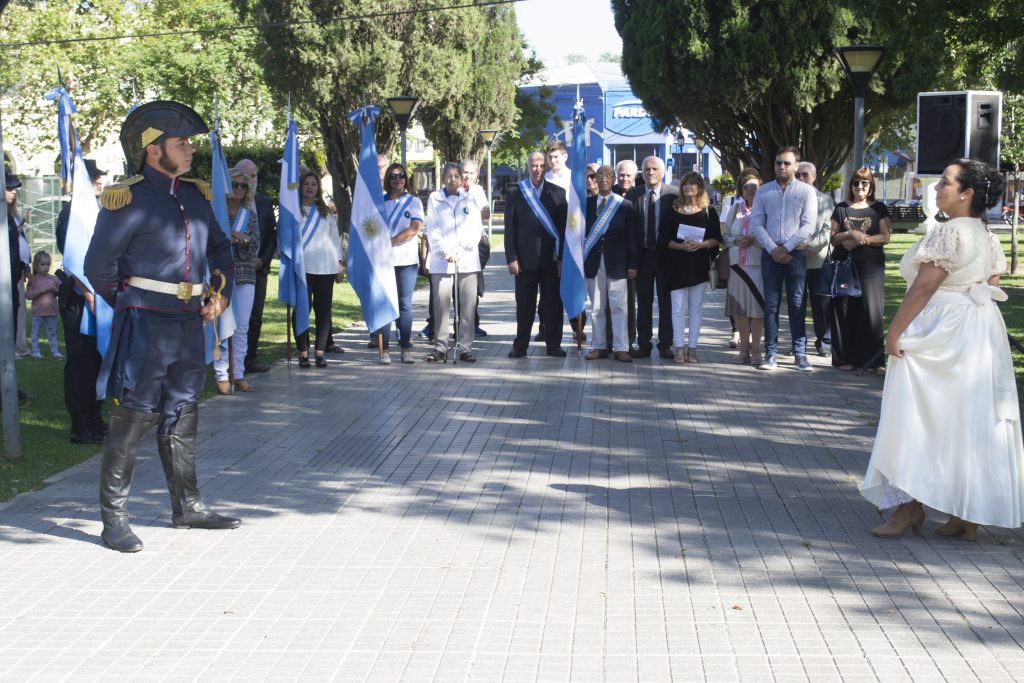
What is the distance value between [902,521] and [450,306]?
7781mm

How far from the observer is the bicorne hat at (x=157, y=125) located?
6.59m

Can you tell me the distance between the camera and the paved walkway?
4922 mm

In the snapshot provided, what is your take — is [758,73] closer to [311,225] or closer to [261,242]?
[311,225]

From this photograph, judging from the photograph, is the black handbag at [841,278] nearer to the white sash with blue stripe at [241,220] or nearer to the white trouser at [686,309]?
the white trouser at [686,309]

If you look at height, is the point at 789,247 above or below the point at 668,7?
below

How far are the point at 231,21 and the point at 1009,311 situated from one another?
30.5m

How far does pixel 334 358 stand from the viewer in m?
14.3

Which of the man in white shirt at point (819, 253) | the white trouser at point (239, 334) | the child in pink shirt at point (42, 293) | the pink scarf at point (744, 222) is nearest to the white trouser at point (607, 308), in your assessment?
the pink scarf at point (744, 222)

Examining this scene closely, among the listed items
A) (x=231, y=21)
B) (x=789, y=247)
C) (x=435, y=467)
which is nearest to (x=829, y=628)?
(x=435, y=467)

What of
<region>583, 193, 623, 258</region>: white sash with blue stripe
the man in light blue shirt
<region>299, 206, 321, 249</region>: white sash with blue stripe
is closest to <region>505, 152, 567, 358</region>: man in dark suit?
<region>583, 193, 623, 258</region>: white sash with blue stripe

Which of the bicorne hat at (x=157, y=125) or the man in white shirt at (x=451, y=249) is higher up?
the bicorne hat at (x=157, y=125)

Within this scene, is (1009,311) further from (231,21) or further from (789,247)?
(231,21)

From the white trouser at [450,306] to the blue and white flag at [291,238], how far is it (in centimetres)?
145

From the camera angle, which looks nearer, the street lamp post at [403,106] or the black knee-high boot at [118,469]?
the black knee-high boot at [118,469]
